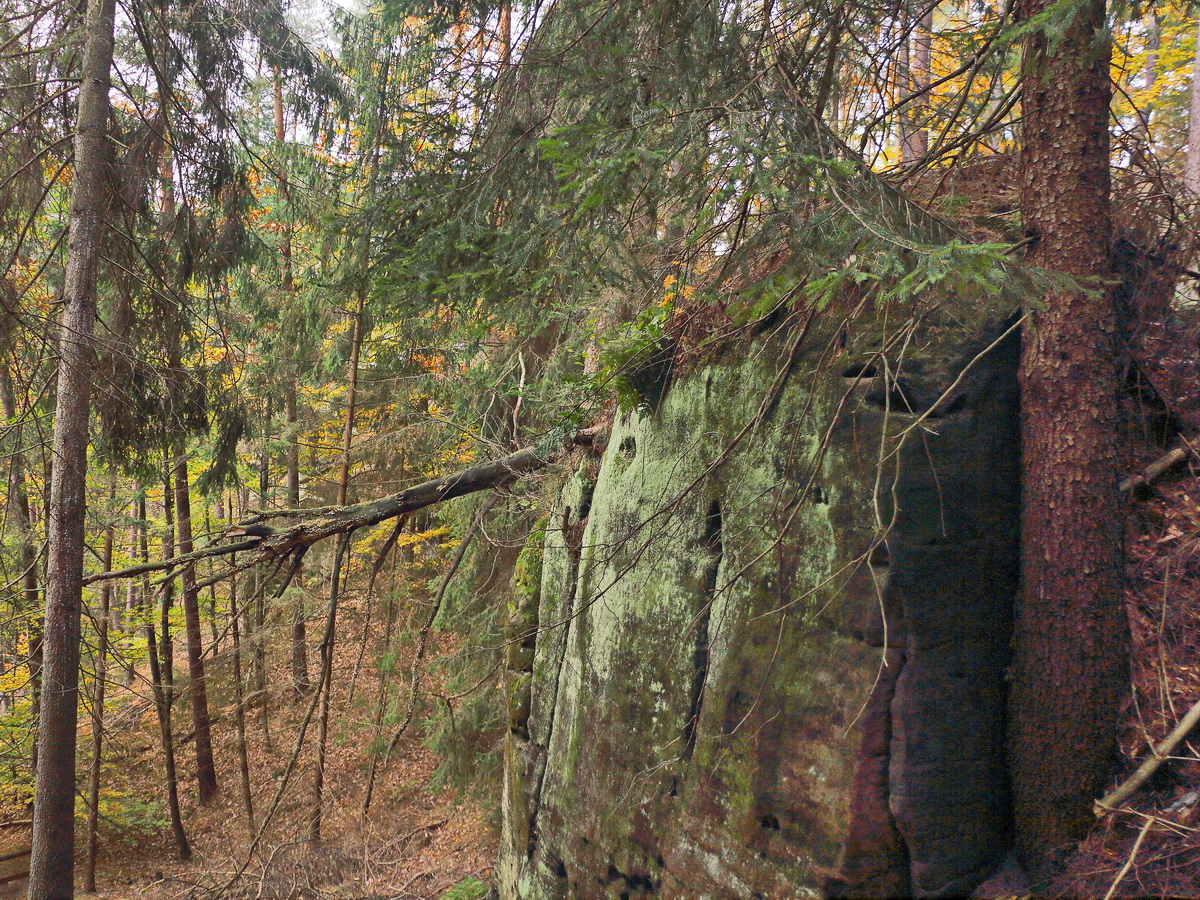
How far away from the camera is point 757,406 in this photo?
13.9 ft

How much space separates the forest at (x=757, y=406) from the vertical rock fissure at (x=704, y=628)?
0.02 m

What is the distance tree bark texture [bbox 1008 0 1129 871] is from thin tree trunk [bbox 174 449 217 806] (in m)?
9.99

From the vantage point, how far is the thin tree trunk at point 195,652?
1058cm

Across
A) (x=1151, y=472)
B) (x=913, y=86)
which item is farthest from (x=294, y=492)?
(x=1151, y=472)

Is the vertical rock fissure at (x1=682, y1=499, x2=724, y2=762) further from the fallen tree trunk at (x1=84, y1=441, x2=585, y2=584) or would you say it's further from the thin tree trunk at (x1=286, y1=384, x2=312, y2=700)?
the thin tree trunk at (x1=286, y1=384, x2=312, y2=700)

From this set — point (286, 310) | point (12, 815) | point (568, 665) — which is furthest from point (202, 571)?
point (568, 665)

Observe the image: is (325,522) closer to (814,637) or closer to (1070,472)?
(814,637)

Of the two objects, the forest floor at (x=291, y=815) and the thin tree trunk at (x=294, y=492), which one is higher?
the thin tree trunk at (x=294, y=492)

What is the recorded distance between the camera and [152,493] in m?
14.8

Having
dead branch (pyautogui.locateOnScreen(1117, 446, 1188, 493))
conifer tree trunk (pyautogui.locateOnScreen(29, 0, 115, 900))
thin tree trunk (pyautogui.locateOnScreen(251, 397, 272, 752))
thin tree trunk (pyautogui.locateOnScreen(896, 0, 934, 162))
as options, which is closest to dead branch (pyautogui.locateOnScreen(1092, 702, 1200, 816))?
dead branch (pyautogui.locateOnScreen(1117, 446, 1188, 493))

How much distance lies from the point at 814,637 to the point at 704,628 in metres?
0.77

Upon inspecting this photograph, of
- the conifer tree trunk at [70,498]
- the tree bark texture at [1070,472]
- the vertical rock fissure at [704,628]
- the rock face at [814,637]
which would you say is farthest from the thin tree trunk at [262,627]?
the tree bark texture at [1070,472]

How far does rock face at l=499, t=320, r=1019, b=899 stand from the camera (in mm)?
3371

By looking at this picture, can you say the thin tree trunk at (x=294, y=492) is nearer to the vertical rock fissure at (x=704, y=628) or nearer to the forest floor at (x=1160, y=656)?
the vertical rock fissure at (x=704, y=628)
